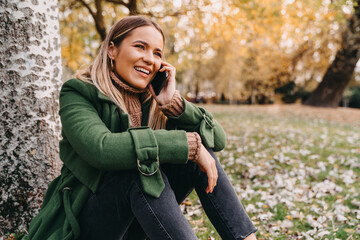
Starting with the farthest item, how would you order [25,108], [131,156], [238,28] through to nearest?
[238,28] < [25,108] < [131,156]

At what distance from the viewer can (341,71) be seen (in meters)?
14.9

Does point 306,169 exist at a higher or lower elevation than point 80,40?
lower

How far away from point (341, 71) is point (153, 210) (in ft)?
52.3

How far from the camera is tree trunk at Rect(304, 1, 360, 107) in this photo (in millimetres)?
12750

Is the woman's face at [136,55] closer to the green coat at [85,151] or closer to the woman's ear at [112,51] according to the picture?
the woman's ear at [112,51]

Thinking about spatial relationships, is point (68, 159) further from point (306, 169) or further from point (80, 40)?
point (80, 40)

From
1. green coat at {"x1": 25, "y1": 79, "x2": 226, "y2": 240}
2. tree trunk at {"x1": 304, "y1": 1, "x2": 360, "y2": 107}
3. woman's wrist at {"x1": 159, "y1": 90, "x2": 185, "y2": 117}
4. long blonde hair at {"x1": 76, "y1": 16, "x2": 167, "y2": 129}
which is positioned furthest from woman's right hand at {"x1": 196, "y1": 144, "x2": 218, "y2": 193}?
tree trunk at {"x1": 304, "y1": 1, "x2": 360, "y2": 107}

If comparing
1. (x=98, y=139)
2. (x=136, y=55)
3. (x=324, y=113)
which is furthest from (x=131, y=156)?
(x=324, y=113)

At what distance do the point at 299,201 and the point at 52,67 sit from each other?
3.14 m

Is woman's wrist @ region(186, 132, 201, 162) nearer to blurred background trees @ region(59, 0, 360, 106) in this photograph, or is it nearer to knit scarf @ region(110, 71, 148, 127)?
knit scarf @ region(110, 71, 148, 127)

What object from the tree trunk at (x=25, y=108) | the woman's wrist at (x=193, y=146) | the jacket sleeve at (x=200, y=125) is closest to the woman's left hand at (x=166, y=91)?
the jacket sleeve at (x=200, y=125)

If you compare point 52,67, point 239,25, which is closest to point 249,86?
point 239,25

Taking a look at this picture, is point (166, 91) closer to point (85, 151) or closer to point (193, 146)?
point (193, 146)

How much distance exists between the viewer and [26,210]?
2482mm
